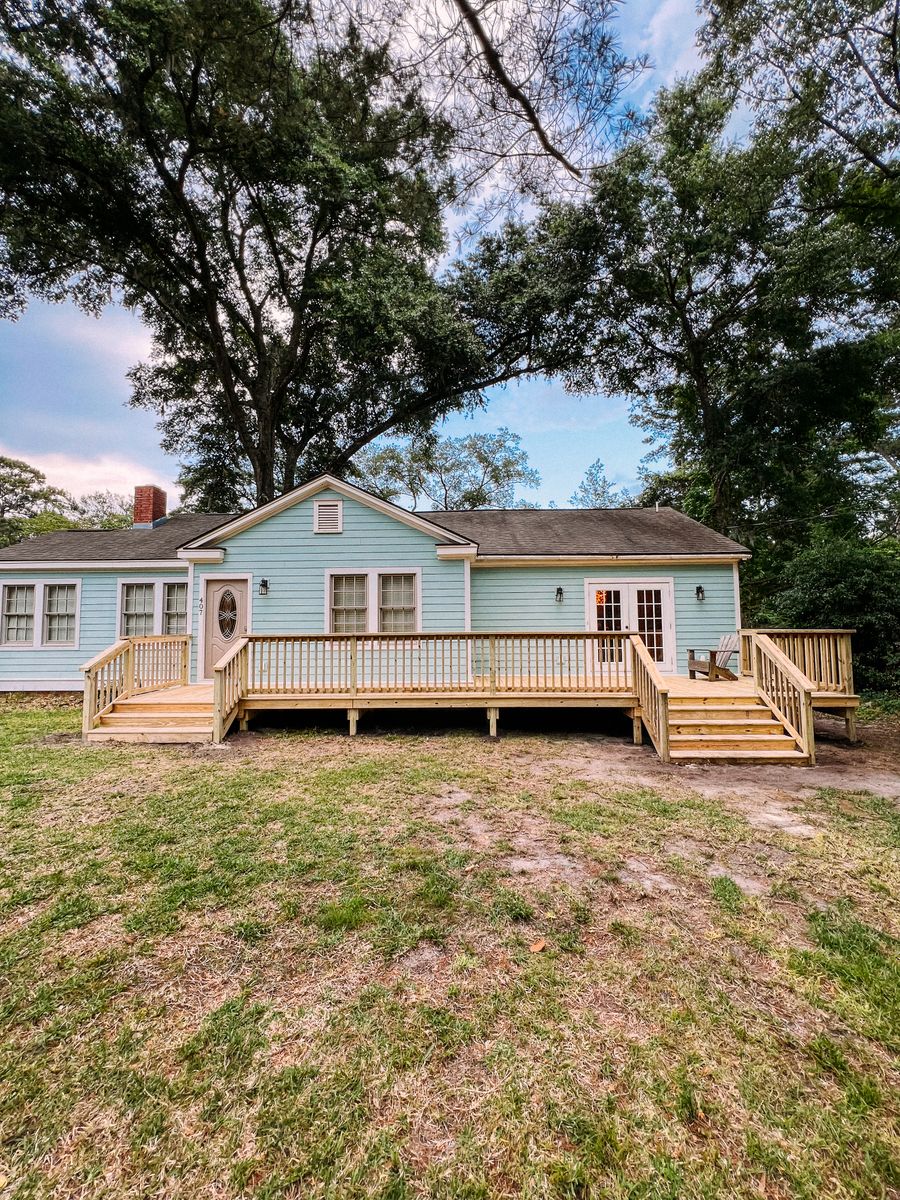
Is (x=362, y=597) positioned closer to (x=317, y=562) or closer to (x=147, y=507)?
(x=317, y=562)

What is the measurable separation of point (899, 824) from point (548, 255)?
57.6 ft

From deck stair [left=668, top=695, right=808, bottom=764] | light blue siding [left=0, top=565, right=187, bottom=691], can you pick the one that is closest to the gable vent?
light blue siding [left=0, top=565, right=187, bottom=691]

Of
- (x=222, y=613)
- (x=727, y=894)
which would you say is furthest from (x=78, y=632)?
(x=727, y=894)

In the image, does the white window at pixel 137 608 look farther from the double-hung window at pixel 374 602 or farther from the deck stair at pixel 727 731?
the deck stair at pixel 727 731

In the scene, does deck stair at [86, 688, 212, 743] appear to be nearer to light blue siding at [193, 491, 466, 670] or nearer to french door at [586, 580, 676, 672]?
light blue siding at [193, 491, 466, 670]

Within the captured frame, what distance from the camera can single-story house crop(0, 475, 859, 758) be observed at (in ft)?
27.0

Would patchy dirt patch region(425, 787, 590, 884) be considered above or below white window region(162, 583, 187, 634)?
below

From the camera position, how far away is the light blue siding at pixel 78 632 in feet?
40.1

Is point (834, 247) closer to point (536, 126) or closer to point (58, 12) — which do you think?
point (536, 126)

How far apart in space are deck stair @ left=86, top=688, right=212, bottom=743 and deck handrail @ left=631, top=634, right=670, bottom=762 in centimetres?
629

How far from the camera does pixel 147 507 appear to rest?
15.0 meters

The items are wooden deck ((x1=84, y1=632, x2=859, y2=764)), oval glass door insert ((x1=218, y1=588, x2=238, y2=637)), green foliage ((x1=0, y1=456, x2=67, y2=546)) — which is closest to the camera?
wooden deck ((x1=84, y1=632, x2=859, y2=764))

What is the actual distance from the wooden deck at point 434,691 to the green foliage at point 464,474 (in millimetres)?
21754

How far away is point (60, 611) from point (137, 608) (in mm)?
1921
